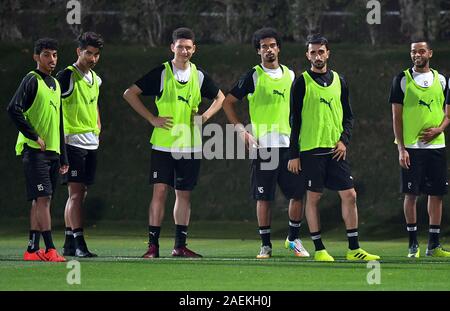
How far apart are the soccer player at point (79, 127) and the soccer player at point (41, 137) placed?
63 cm

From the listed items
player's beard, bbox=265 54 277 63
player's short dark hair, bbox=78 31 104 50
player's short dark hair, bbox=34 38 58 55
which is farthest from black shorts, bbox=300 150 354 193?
player's short dark hair, bbox=34 38 58 55

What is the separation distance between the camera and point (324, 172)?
13328mm

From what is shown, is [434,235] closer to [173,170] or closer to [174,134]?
[173,170]

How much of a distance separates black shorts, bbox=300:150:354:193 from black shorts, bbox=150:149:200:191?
1.11 m

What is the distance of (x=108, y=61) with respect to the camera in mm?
20406

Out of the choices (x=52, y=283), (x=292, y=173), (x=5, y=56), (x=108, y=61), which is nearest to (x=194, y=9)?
(x=108, y=61)

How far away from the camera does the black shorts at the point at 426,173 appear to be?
14.1 metres

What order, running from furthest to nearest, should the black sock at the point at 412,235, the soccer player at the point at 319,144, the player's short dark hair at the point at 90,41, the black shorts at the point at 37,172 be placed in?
the black sock at the point at 412,235
the player's short dark hair at the point at 90,41
the soccer player at the point at 319,144
the black shorts at the point at 37,172

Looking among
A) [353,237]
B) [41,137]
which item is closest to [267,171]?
[353,237]

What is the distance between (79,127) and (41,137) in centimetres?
97

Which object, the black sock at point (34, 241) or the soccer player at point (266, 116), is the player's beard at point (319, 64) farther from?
the black sock at point (34, 241)

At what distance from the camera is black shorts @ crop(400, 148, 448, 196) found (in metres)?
14.1

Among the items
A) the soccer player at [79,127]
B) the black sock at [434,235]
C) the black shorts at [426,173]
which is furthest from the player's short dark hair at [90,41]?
the black sock at [434,235]

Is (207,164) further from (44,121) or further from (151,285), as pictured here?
(151,285)
